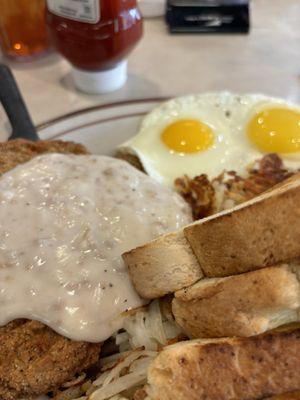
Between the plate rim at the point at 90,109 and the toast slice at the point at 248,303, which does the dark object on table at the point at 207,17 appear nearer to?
the plate rim at the point at 90,109

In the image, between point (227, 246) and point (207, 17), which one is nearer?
point (227, 246)

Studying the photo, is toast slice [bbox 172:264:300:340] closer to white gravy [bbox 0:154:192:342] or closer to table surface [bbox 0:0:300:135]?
white gravy [bbox 0:154:192:342]

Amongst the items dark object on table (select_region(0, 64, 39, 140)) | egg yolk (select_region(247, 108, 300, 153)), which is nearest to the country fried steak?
dark object on table (select_region(0, 64, 39, 140))

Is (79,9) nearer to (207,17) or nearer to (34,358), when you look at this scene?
(207,17)

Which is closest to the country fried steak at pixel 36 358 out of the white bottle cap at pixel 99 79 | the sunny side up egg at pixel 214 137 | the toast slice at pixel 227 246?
the toast slice at pixel 227 246

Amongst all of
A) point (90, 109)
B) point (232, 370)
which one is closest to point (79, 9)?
point (90, 109)

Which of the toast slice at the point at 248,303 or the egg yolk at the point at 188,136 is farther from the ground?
the toast slice at the point at 248,303
